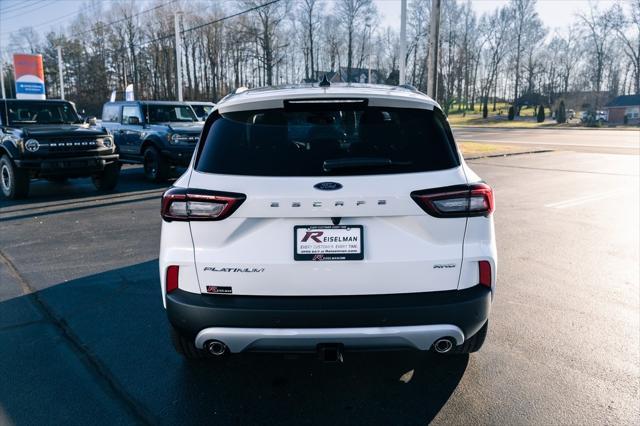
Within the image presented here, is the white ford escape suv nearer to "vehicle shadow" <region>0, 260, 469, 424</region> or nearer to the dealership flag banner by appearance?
"vehicle shadow" <region>0, 260, 469, 424</region>

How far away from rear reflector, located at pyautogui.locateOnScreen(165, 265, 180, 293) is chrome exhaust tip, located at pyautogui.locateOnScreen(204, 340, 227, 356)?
13.9 inches

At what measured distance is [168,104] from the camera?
13.2 metres

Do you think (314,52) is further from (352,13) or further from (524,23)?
(524,23)

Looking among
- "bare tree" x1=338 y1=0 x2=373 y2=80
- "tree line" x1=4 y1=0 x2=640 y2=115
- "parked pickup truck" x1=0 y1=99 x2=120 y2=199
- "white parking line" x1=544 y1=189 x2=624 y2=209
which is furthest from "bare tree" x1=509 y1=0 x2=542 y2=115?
"parked pickup truck" x1=0 y1=99 x2=120 y2=199

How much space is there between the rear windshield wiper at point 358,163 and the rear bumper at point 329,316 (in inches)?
26.4

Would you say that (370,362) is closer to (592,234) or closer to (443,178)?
(443,178)

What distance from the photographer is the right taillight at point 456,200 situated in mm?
2562

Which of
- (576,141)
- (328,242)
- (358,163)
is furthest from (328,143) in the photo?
(576,141)

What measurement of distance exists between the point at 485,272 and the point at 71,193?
1025 centimetres

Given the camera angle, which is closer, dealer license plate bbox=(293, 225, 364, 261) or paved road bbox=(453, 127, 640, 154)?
dealer license plate bbox=(293, 225, 364, 261)

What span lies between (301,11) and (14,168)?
2400 inches

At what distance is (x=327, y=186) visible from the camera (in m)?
2.53

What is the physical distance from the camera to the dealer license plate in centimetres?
254

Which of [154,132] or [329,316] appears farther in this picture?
[154,132]
